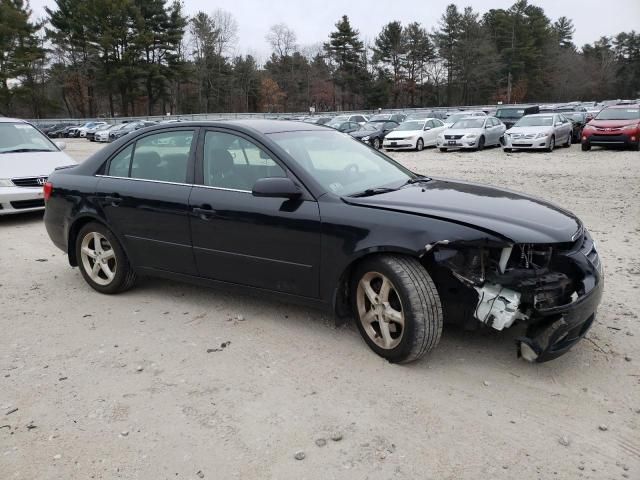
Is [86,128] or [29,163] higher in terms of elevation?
[86,128]

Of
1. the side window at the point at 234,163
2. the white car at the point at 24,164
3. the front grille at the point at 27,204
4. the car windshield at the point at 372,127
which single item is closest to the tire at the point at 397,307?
the side window at the point at 234,163

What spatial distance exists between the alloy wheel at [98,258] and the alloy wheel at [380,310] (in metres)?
2.55

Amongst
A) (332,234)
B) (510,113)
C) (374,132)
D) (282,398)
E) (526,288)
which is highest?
(510,113)

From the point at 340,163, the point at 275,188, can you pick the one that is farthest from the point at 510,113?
the point at 275,188

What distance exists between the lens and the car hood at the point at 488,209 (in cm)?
322

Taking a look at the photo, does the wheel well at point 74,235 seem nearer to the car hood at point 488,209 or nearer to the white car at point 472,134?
the car hood at point 488,209

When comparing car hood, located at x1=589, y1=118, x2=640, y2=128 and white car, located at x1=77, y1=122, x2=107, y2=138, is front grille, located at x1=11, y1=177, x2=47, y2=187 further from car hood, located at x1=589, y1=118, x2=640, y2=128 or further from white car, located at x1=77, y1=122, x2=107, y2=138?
white car, located at x1=77, y1=122, x2=107, y2=138

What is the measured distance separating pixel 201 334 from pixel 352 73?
2931 inches

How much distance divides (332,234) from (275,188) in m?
0.51

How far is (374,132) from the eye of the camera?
2573 centimetres

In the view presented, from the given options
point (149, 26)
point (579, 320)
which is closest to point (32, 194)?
point (579, 320)

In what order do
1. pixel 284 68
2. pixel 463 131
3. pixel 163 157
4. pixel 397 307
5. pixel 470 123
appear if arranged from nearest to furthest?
pixel 397 307 < pixel 163 157 < pixel 463 131 < pixel 470 123 < pixel 284 68

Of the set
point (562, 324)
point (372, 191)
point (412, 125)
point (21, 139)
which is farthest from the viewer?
point (412, 125)

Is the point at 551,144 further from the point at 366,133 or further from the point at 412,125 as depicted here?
the point at 366,133
